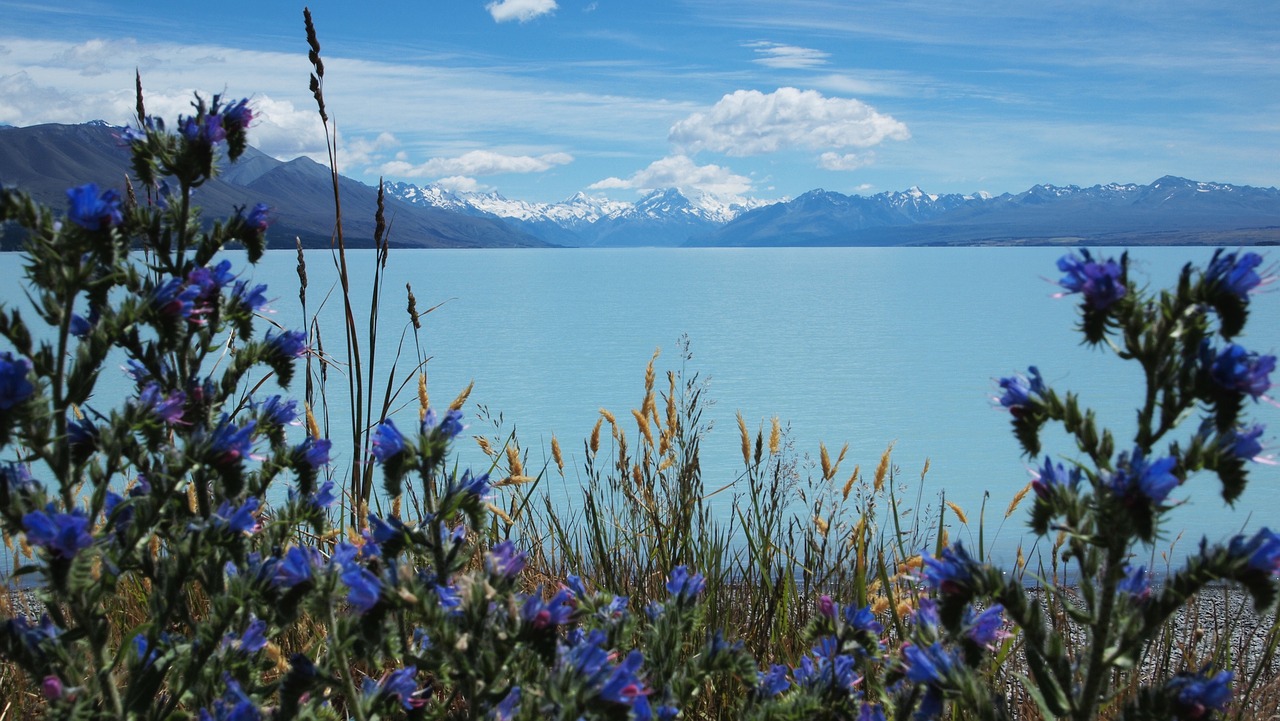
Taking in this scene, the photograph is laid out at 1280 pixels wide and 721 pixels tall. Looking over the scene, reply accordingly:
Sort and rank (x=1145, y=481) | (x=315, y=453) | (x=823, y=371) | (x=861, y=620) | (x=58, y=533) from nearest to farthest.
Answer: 1. (x=1145, y=481)
2. (x=58, y=533)
3. (x=861, y=620)
4. (x=315, y=453)
5. (x=823, y=371)

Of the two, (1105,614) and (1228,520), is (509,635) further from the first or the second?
(1228,520)

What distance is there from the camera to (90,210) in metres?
2.07

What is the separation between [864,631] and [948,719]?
1194mm

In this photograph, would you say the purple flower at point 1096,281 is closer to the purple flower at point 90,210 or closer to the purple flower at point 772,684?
the purple flower at point 772,684

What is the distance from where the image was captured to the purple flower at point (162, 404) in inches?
82.4

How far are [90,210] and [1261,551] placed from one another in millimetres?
2369

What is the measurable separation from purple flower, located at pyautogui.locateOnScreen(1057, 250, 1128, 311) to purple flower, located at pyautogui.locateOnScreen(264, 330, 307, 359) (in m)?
1.82

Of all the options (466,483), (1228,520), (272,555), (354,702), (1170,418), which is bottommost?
→ (1228,520)

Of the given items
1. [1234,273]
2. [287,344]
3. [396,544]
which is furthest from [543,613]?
[1234,273]

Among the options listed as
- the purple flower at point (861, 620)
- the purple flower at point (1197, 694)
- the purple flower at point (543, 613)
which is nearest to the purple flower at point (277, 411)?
the purple flower at point (543, 613)

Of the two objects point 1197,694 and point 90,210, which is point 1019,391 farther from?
point 90,210

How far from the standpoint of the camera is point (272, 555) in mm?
2238

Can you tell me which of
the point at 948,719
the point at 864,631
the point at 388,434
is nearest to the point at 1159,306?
the point at 864,631

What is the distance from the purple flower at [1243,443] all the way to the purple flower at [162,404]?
2062mm
